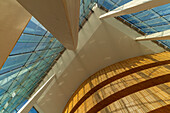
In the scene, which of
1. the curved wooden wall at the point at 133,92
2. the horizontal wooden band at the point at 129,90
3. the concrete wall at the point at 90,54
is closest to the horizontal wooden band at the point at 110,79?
the curved wooden wall at the point at 133,92

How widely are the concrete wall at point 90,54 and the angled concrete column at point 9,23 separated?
11.3m

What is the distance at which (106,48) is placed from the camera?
14.3 m

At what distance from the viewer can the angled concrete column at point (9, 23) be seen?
1599 mm

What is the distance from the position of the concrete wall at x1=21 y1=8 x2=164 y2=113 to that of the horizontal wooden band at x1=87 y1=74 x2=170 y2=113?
19.9ft

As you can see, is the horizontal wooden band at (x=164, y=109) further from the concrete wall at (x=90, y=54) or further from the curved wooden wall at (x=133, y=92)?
the concrete wall at (x=90, y=54)

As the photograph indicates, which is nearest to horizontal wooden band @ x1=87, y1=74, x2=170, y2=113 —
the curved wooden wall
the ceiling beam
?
the curved wooden wall

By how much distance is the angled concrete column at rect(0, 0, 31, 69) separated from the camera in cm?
160

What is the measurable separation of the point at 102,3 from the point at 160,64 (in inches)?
428

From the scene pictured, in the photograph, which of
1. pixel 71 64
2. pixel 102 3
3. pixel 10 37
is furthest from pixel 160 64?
pixel 10 37

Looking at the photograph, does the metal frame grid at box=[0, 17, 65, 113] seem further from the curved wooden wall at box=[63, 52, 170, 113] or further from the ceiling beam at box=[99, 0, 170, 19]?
the curved wooden wall at box=[63, 52, 170, 113]

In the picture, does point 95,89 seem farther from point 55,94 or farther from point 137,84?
point 55,94

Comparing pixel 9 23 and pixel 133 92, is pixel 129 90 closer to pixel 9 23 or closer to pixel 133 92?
pixel 133 92

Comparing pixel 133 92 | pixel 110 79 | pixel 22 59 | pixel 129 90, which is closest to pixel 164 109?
pixel 133 92

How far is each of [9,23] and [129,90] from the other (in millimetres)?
10745
